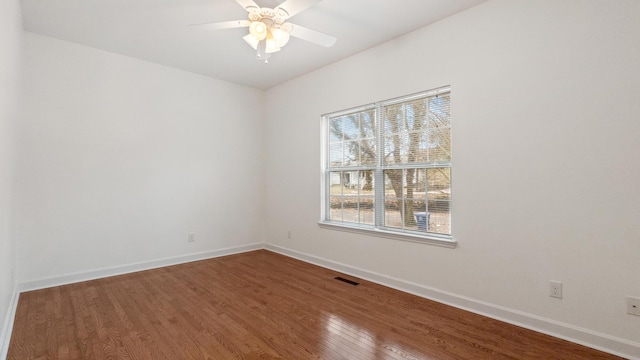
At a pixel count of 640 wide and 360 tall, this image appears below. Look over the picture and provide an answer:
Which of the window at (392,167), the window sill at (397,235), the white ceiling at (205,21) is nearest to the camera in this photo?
the white ceiling at (205,21)

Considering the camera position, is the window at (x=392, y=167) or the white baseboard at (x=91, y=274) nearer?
the white baseboard at (x=91, y=274)

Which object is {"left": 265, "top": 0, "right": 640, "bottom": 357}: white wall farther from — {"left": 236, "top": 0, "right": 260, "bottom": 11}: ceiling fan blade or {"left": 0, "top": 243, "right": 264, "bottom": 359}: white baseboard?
{"left": 0, "top": 243, "right": 264, "bottom": 359}: white baseboard

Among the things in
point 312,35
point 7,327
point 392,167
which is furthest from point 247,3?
point 7,327

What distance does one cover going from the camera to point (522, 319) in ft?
7.79

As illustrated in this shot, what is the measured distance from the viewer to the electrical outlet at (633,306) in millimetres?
1938

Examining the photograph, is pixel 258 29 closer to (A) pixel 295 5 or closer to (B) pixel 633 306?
(A) pixel 295 5

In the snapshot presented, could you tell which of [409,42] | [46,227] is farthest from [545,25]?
[46,227]

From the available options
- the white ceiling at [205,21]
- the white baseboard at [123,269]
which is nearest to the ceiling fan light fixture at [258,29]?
the white ceiling at [205,21]

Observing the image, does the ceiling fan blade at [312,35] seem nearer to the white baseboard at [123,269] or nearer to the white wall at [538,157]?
the white wall at [538,157]

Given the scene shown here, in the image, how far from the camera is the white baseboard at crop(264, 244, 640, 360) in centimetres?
199

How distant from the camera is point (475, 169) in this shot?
8.85 ft

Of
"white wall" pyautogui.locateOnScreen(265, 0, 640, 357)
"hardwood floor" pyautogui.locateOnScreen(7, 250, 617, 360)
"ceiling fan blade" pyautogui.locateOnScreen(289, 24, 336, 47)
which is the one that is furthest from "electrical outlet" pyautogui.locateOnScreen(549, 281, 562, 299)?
"ceiling fan blade" pyautogui.locateOnScreen(289, 24, 336, 47)

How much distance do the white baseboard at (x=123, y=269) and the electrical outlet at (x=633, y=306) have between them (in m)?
4.46

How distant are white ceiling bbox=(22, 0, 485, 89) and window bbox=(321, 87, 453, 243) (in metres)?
0.76
